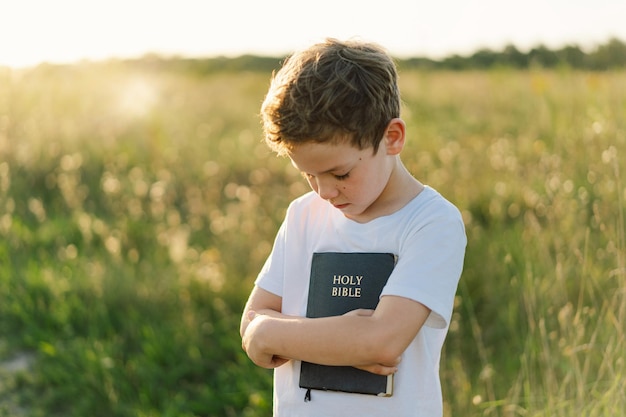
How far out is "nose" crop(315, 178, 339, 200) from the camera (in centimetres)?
184

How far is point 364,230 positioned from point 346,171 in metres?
0.16

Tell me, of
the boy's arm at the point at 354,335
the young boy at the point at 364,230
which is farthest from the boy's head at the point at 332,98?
the boy's arm at the point at 354,335

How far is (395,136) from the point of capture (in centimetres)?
187

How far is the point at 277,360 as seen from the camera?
1.92 meters

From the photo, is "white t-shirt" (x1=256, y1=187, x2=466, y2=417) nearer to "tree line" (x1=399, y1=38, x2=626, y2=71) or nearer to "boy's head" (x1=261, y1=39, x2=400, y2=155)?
"boy's head" (x1=261, y1=39, x2=400, y2=155)

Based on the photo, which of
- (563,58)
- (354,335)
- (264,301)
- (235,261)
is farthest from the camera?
(563,58)

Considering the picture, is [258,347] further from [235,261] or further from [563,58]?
[563,58]

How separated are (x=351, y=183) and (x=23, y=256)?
A: 14.3 ft

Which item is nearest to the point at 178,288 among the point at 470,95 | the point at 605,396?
the point at 605,396

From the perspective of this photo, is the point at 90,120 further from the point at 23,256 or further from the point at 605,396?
the point at 605,396

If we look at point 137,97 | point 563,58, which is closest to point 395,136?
point 563,58

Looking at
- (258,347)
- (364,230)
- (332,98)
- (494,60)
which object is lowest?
(258,347)

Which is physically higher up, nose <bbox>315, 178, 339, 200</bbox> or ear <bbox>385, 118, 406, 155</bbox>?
ear <bbox>385, 118, 406, 155</bbox>

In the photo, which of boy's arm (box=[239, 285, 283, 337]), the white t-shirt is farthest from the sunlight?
the white t-shirt
